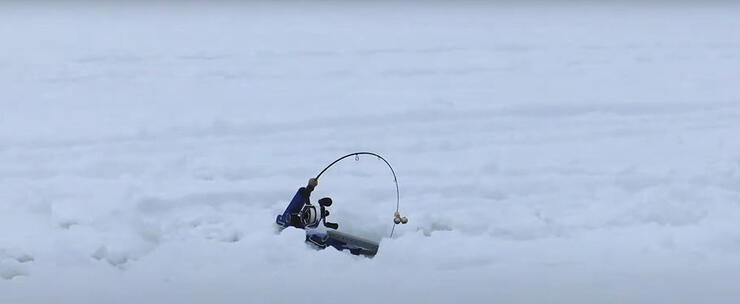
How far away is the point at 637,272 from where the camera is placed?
19.1 feet

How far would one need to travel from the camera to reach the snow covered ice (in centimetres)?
570

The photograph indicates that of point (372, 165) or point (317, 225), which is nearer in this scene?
point (317, 225)

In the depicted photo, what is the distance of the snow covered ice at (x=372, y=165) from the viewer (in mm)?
5703

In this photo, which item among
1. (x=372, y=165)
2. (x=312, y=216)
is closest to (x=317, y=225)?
(x=312, y=216)

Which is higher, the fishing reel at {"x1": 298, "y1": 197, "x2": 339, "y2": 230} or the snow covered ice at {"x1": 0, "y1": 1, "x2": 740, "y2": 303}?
the fishing reel at {"x1": 298, "y1": 197, "x2": 339, "y2": 230}

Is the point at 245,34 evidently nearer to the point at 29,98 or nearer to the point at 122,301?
the point at 29,98

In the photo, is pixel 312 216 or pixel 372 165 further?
pixel 372 165

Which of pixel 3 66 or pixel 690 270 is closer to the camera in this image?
pixel 690 270

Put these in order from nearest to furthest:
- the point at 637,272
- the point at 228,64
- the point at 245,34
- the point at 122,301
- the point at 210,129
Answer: the point at 122,301, the point at 637,272, the point at 210,129, the point at 228,64, the point at 245,34

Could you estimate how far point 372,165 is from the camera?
320 inches

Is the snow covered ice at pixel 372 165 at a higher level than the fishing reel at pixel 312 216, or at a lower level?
lower

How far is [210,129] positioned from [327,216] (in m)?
3.31

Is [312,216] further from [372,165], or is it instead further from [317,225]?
[372,165]

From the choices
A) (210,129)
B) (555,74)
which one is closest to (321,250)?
(210,129)
